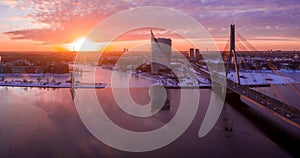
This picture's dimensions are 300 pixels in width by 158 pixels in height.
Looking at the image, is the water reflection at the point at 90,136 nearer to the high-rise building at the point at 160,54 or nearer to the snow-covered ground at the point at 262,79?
the snow-covered ground at the point at 262,79

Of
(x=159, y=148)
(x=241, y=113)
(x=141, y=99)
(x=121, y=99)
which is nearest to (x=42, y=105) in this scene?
(x=121, y=99)

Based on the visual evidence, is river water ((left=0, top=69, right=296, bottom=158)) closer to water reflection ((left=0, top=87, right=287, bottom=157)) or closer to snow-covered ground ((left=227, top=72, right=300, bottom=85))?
water reflection ((left=0, top=87, right=287, bottom=157))

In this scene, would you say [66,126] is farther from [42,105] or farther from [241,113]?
[241,113]

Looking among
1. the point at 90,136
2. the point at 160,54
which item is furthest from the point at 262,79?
the point at 90,136

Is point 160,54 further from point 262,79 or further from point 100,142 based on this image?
point 100,142

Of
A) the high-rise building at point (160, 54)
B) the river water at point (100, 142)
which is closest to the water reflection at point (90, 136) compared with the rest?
the river water at point (100, 142)

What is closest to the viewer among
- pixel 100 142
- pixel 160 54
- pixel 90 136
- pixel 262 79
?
pixel 100 142
